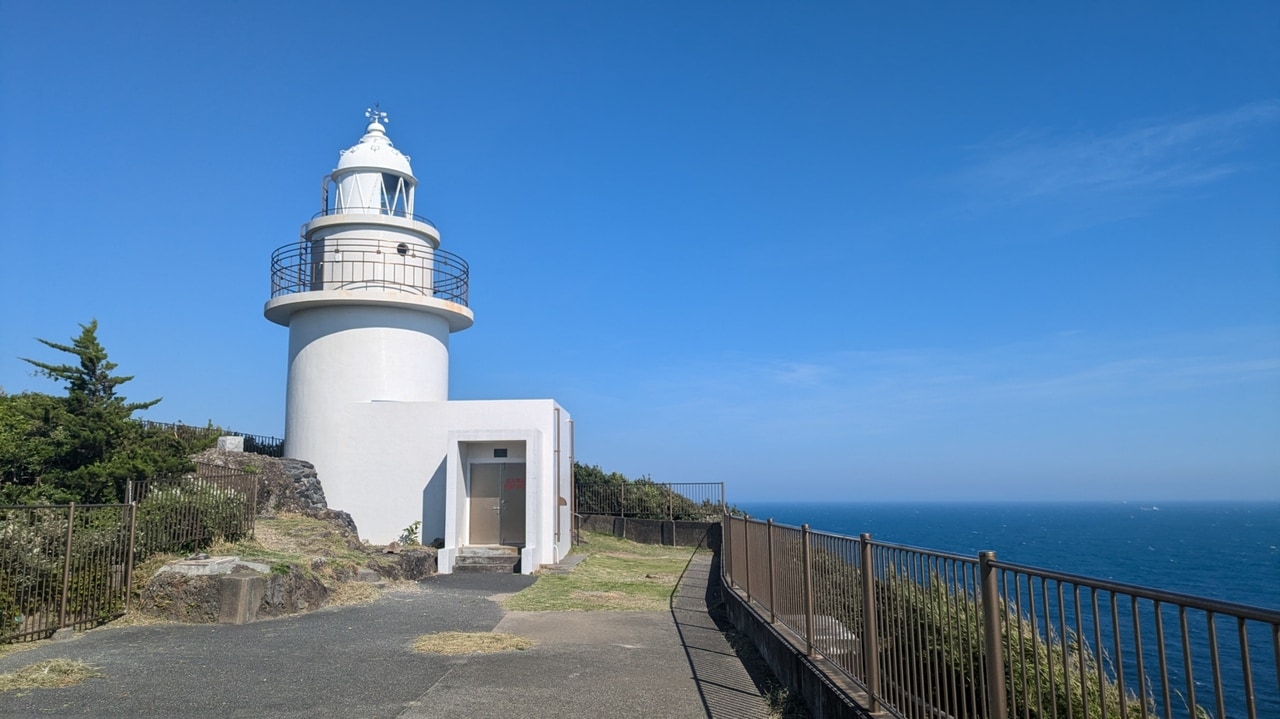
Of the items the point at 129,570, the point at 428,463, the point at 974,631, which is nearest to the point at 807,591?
the point at 974,631

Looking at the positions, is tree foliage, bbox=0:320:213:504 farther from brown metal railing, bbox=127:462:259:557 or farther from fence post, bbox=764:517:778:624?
fence post, bbox=764:517:778:624

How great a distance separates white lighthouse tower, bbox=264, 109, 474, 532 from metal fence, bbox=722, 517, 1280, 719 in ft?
47.5

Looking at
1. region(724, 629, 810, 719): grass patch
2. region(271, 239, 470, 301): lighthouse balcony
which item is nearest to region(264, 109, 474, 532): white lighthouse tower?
region(271, 239, 470, 301): lighthouse balcony

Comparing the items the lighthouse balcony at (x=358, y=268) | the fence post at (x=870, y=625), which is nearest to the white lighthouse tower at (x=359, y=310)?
the lighthouse balcony at (x=358, y=268)

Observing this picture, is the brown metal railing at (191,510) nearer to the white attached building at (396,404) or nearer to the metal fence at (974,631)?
the white attached building at (396,404)

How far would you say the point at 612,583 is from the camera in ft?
53.7

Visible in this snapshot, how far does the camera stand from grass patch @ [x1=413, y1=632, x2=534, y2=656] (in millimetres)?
9680

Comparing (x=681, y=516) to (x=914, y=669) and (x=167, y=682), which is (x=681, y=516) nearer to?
(x=167, y=682)

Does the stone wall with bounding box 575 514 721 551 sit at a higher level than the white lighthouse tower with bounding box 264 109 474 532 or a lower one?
lower

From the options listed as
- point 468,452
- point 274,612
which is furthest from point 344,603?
point 468,452

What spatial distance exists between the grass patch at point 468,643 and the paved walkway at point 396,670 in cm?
22

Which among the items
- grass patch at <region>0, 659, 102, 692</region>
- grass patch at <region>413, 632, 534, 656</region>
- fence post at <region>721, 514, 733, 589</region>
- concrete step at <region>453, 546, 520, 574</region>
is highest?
fence post at <region>721, 514, 733, 589</region>

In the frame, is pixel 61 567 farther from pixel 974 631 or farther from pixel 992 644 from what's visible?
pixel 992 644

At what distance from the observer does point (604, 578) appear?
1730 centimetres
